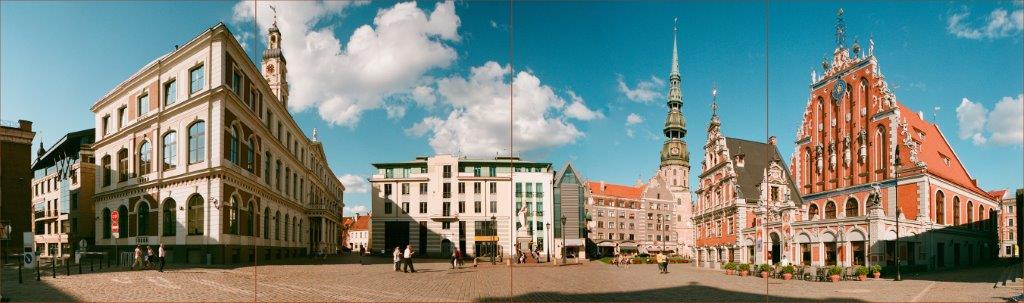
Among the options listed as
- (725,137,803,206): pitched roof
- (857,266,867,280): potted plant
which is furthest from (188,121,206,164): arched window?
(725,137,803,206): pitched roof

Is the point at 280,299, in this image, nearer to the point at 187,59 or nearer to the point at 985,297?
the point at 187,59

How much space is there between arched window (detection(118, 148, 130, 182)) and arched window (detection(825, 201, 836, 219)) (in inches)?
2150

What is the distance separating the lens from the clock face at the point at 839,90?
52959 millimetres

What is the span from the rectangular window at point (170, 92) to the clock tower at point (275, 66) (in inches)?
180

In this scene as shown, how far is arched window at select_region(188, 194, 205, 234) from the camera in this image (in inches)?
Result: 1145

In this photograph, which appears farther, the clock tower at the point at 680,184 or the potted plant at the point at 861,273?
the clock tower at the point at 680,184

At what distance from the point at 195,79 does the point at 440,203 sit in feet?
46.9

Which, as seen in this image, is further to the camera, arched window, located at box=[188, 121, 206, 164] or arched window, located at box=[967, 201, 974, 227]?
arched window, located at box=[967, 201, 974, 227]

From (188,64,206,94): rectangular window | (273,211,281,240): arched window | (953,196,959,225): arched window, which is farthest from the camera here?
(953,196,959,225): arched window

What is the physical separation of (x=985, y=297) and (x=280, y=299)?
79.7ft

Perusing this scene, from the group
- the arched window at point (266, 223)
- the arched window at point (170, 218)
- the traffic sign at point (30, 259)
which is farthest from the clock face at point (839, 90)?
the traffic sign at point (30, 259)

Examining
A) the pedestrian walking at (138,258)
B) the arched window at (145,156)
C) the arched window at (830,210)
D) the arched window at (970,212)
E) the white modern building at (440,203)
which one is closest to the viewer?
the pedestrian walking at (138,258)

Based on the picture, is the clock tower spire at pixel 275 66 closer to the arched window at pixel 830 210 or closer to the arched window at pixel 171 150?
the arched window at pixel 171 150

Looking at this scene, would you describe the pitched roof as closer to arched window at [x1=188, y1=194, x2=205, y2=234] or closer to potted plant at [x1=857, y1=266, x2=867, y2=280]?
potted plant at [x1=857, y1=266, x2=867, y2=280]
